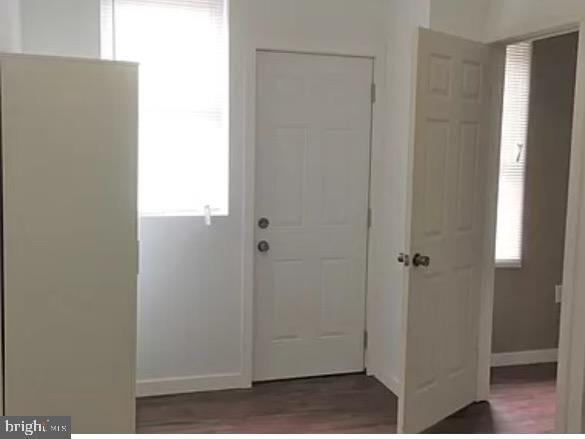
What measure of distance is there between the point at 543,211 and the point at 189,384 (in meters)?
2.63

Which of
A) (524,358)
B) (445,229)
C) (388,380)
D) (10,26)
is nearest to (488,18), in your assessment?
(445,229)

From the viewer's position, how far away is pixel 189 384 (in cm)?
396

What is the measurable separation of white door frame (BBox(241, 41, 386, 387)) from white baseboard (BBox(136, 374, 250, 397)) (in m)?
0.06

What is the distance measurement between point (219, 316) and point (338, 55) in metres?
1.75

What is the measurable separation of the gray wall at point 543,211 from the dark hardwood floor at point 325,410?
1.55 ft

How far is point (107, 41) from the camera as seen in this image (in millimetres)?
3682

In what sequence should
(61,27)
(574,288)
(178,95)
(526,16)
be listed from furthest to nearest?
1. (178,95)
2. (61,27)
3. (526,16)
4. (574,288)

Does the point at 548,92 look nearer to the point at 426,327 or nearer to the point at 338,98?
the point at 338,98

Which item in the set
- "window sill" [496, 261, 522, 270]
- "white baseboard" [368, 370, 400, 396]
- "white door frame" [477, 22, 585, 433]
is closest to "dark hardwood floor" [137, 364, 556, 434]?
"white baseboard" [368, 370, 400, 396]

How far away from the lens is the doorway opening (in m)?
4.43

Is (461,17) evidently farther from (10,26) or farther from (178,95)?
(10,26)

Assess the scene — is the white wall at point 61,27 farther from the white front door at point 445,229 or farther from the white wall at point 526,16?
the white wall at point 526,16

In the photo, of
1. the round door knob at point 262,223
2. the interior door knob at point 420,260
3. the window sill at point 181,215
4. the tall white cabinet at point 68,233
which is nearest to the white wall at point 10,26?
the tall white cabinet at point 68,233

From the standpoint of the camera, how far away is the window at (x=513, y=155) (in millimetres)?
4395
